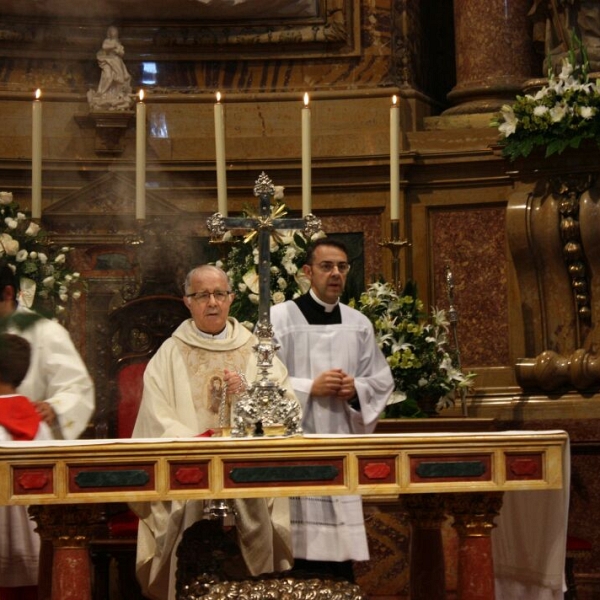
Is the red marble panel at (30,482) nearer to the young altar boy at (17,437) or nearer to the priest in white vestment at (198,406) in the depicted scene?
the young altar boy at (17,437)

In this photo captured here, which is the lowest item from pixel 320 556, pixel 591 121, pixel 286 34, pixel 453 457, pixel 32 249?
pixel 320 556

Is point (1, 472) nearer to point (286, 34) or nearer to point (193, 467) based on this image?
point (193, 467)

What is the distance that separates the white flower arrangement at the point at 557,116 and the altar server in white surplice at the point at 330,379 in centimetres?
136

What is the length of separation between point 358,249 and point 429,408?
1.41 m

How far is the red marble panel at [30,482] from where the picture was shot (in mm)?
5324

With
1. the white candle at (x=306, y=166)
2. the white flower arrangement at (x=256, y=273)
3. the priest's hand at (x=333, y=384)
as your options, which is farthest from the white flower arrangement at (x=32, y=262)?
the priest's hand at (x=333, y=384)

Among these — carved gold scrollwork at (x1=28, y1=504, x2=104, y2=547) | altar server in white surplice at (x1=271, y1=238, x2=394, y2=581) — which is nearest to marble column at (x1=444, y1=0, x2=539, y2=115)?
altar server in white surplice at (x1=271, y1=238, x2=394, y2=581)

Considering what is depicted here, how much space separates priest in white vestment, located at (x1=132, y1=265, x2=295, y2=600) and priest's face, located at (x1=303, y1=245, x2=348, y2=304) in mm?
364

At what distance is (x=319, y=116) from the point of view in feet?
29.4

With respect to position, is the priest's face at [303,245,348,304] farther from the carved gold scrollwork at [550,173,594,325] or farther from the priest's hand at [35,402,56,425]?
the carved gold scrollwork at [550,173,594,325]

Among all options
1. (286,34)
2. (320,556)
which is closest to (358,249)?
(286,34)

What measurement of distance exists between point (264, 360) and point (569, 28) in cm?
335

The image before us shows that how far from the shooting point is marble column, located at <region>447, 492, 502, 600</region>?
559 cm

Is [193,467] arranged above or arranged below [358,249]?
below
